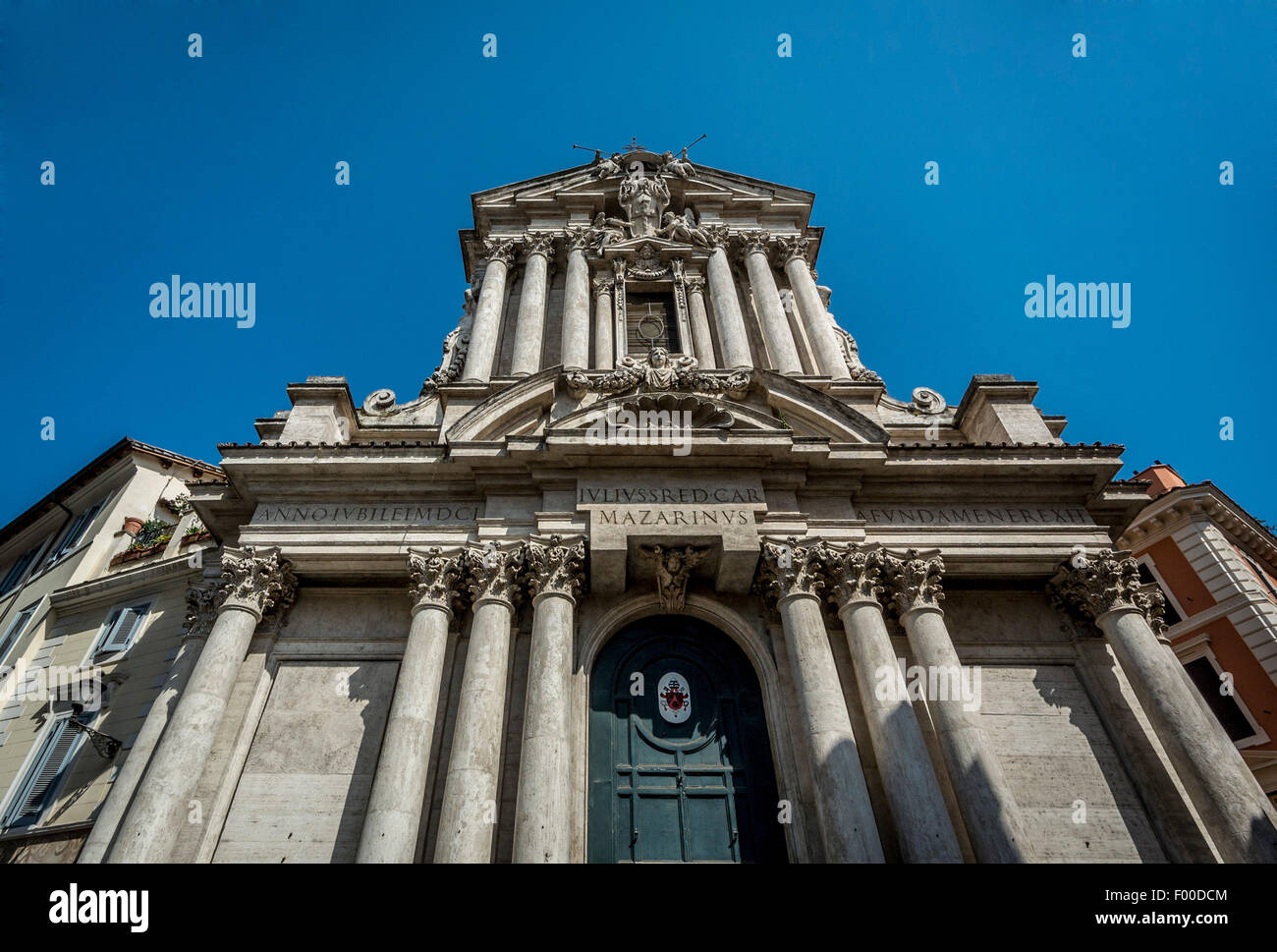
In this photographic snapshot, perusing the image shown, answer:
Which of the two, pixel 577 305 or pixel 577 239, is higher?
pixel 577 239

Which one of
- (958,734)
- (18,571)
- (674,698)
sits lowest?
(958,734)

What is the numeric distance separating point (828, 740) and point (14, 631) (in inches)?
868

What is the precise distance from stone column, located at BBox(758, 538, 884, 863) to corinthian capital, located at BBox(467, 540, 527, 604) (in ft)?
12.9

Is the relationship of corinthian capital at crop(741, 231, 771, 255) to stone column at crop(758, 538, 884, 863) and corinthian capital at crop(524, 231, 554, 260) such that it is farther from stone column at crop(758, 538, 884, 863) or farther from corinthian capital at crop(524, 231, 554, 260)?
stone column at crop(758, 538, 884, 863)

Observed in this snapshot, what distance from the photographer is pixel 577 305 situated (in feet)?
58.9

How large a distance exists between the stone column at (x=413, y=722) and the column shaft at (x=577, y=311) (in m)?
5.40

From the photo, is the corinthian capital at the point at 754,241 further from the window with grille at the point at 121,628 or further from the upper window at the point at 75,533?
the upper window at the point at 75,533

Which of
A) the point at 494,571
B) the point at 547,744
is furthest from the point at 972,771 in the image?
the point at 494,571

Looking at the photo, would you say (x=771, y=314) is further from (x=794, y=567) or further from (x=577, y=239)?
(x=794, y=567)

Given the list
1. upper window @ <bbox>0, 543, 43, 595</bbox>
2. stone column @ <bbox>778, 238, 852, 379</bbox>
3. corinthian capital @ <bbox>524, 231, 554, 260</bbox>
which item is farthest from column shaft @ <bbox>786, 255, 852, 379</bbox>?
upper window @ <bbox>0, 543, 43, 595</bbox>

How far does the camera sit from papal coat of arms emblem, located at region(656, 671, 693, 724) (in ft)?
38.7

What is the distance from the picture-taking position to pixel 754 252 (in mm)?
19797
